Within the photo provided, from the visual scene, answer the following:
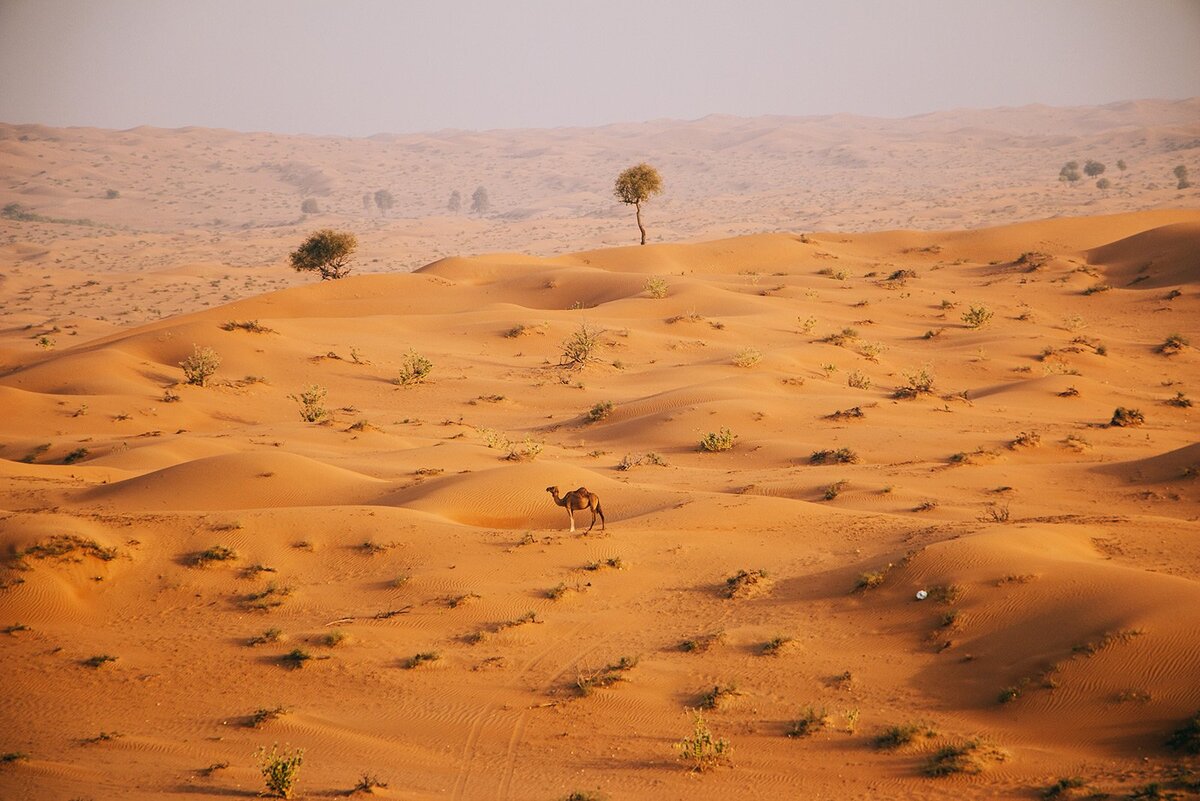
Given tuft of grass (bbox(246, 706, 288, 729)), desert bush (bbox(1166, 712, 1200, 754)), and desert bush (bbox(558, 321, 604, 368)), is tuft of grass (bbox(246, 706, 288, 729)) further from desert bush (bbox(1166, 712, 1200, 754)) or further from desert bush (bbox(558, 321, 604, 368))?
desert bush (bbox(558, 321, 604, 368))

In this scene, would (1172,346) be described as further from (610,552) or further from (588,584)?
(588,584)

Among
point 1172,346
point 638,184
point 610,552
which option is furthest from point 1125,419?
point 638,184

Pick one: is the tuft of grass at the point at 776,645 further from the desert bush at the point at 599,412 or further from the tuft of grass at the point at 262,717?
the desert bush at the point at 599,412

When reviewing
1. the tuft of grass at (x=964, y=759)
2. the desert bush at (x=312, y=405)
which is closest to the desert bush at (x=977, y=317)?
the desert bush at (x=312, y=405)

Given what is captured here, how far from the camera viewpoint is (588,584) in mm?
11406

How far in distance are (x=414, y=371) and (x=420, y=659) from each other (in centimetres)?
1853

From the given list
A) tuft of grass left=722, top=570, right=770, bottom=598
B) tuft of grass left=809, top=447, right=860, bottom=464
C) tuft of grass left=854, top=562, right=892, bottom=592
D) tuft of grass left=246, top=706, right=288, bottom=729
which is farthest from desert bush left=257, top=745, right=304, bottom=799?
tuft of grass left=809, top=447, right=860, bottom=464

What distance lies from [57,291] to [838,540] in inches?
2188

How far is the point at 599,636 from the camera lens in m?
10.2

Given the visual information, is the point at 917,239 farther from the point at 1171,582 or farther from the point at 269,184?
the point at 269,184

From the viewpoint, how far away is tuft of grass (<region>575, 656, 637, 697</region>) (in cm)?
891

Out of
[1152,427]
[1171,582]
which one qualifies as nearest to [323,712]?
[1171,582]

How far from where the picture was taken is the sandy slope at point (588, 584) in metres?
7.70

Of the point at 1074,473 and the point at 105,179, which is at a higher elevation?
the point at 105,179
